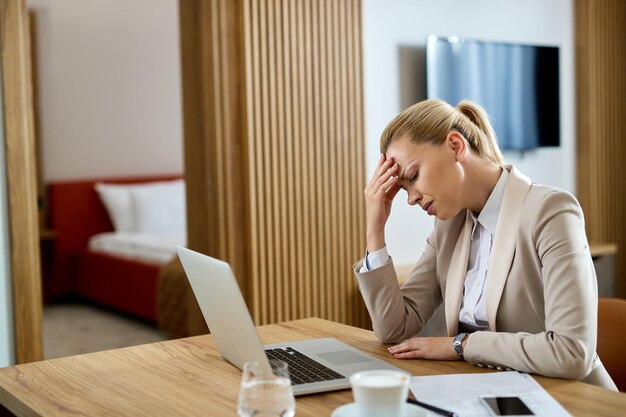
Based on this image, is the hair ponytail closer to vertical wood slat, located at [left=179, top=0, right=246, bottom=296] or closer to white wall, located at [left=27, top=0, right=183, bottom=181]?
vertical wood slat, located at [left=179, top=0, right=246, bottom=296]

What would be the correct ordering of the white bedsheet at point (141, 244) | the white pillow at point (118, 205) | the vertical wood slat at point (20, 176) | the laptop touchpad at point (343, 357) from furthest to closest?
the white pillow at point (118, 205)
the white bedsheet at point (141, 244)
the vertical wood slat at point (20, 176)
the laptop touchpad at point (343, 357)

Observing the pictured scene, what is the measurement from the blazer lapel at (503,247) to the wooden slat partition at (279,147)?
6.46ft

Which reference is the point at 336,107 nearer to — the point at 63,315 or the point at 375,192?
the point at 375,192

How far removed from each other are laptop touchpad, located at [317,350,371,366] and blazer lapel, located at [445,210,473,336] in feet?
0.96

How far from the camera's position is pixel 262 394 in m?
1.18

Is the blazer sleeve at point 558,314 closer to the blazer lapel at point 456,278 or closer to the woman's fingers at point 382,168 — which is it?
the blazer lapel at point 456,278

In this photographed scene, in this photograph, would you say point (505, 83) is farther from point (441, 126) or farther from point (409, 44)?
point (441, 126)

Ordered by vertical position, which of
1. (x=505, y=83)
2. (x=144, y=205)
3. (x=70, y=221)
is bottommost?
(x=70, y=221)

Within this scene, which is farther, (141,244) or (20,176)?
(141,244)

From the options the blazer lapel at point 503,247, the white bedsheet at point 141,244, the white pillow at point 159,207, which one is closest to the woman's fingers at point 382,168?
the blazer lapel at point 503,247

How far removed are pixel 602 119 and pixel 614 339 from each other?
11.3 feet

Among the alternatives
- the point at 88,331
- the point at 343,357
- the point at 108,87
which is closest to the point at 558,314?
the point at 343,357

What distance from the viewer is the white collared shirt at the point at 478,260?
193cm

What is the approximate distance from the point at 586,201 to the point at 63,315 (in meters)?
3.75
